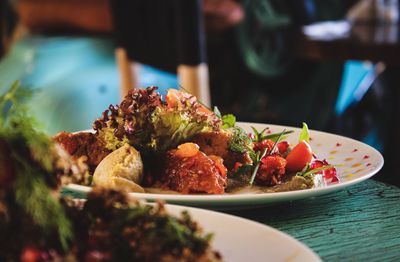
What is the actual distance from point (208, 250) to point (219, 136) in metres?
0.64

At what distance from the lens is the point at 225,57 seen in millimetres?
5203

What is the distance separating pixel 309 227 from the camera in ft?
3.52

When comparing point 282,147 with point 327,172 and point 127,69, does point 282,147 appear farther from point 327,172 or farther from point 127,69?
point 127,69

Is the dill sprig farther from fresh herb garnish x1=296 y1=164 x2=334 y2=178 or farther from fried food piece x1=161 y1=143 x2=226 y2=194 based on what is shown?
fresh herb garnish x1=296 y1=164 x2=334 y2=178

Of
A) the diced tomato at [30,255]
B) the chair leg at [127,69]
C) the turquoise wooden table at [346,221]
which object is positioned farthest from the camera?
the chair leg at [127,69]

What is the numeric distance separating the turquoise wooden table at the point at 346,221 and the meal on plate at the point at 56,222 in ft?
1.01

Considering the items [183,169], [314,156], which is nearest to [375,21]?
[314,156]

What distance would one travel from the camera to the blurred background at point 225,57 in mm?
3152

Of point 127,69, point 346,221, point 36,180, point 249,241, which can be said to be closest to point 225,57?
point 127,69

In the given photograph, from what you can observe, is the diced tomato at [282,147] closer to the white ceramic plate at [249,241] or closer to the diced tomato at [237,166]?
the diced tomato at [237,166]

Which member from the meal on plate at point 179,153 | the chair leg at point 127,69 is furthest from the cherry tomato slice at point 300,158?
the chair leg at point 127,69

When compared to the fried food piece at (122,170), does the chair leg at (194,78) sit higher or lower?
lower

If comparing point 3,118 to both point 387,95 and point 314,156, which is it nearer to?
point 314,156

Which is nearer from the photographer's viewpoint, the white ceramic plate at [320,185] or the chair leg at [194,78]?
the white ceramic plate at [320,185]
